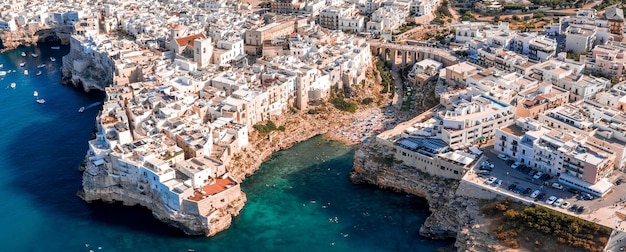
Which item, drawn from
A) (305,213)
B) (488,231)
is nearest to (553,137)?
(488,231)

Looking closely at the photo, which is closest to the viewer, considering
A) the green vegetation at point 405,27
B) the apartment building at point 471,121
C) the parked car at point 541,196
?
the parked car at point 541,196

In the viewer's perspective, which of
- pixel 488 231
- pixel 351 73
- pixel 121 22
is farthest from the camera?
pixel 121 22

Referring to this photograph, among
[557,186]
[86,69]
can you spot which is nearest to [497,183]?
[557,186]

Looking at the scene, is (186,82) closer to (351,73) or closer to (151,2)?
(351,73)

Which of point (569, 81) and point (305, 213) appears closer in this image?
point (305, 213)

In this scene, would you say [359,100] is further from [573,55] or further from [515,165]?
[573,55]

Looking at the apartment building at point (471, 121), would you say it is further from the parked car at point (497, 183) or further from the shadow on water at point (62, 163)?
the shadow on water at point (62, 163)

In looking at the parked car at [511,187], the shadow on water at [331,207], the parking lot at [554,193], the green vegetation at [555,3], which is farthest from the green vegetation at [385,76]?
the green vegetation at [555,3]
